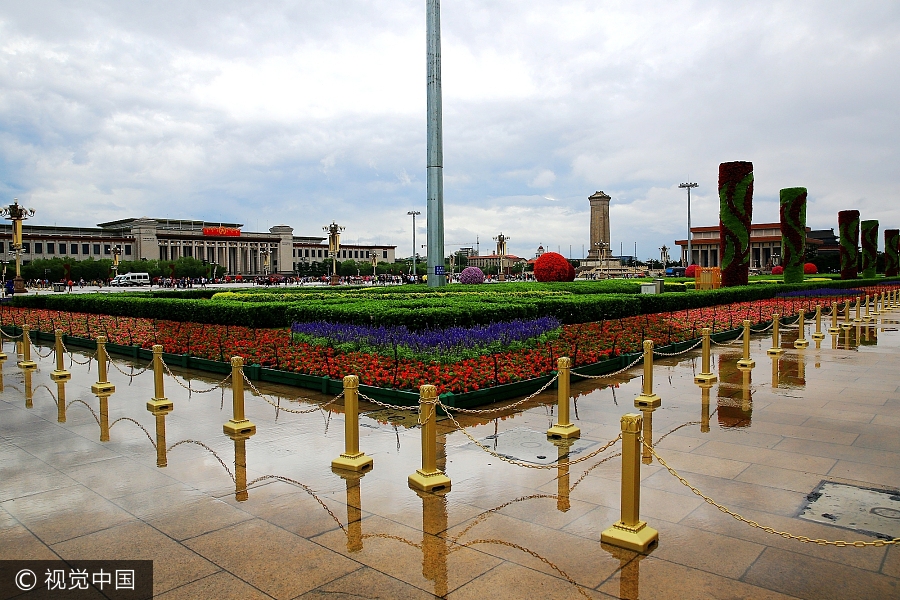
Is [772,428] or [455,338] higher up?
[455,338]

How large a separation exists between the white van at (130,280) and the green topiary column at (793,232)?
65.4 meters

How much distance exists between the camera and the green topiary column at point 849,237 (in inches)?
1937

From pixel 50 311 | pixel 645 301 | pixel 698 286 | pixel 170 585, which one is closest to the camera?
pixel 170 585

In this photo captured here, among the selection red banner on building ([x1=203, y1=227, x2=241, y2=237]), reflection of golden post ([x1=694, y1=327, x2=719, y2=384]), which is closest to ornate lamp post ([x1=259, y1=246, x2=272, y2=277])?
red banner on building ([x1=203, y1=227, x2=241, y2=237])

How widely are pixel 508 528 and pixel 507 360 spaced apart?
6027 millimetres

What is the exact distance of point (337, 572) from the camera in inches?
167

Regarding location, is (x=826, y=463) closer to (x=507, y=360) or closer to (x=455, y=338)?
(x=507, y=360)

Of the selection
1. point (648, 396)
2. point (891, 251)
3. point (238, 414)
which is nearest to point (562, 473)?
point (648, 396)

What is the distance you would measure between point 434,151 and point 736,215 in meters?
15.7

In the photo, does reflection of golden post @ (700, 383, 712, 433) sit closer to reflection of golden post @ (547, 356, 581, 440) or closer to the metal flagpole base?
reflection of golden post @ (547, 356, 581, 440)

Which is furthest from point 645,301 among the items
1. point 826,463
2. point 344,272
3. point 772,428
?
point 344,272

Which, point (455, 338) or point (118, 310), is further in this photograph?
point (118, 310)

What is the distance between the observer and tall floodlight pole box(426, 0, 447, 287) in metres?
27.0

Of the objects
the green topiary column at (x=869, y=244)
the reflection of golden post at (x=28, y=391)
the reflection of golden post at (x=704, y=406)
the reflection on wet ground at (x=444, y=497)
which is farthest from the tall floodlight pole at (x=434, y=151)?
the green topiary column at (x=869, y=244)
